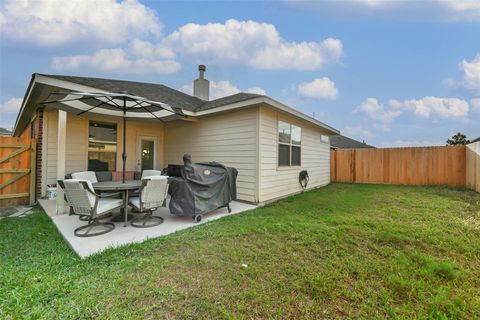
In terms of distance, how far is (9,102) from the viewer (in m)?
12.4

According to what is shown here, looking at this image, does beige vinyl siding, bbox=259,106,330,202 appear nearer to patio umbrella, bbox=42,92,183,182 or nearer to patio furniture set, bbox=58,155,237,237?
patio furniture set, bbox=58,155,237,237

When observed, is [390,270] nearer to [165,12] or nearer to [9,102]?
[165,12]

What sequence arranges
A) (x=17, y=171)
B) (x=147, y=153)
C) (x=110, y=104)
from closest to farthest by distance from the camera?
(x=110, y=104), (x=17, y=171), (x=147, y=153)

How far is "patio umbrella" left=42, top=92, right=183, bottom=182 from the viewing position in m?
3.93

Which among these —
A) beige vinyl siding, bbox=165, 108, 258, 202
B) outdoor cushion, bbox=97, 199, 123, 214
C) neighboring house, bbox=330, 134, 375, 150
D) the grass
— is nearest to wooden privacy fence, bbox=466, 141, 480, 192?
the grass

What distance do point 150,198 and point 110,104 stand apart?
2373 mm

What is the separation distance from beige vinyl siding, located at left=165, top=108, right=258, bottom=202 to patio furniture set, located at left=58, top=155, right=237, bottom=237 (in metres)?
0.84

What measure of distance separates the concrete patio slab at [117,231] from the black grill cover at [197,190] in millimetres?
249

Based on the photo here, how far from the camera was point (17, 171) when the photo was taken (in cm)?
561

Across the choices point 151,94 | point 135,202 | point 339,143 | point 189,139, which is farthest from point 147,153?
point 339,143

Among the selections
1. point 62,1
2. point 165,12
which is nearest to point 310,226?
point 165,12

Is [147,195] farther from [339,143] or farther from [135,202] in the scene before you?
[339,143]

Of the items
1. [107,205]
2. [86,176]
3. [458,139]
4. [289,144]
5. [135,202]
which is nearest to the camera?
[107,205]

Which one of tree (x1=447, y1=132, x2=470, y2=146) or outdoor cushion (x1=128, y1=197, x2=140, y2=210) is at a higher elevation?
tree (x1=447, y1=132, x2=470, y2=146)
